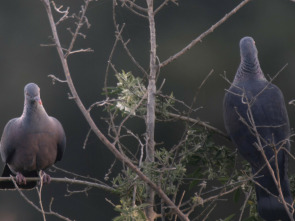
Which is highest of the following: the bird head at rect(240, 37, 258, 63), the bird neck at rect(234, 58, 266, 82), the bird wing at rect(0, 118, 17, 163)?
the bird head at rect(240, 37, 258, 63)

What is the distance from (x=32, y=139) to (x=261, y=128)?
1.23m

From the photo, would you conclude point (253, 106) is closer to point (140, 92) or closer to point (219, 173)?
point (219, 173)

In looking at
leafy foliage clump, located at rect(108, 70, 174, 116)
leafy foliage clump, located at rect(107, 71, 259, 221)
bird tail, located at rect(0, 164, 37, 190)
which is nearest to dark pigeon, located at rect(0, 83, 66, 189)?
bird tail, located at rect(0, 164, 37, 190)

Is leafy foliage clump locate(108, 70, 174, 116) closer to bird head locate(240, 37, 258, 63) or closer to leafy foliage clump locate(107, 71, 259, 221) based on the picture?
leafy foliage clump locate(107, 71, 259, 221)

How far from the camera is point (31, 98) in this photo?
381 centimetres

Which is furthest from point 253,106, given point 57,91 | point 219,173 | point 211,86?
point 57,91

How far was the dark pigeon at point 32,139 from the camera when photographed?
3777 mm

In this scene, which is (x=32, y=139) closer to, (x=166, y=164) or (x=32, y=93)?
(x=32, y=93)

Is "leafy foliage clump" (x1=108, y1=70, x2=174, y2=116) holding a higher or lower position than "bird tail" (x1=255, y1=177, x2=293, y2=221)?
higher

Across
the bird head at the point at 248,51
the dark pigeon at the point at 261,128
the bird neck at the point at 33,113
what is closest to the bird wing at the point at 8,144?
the bird neck at the point at 33,113

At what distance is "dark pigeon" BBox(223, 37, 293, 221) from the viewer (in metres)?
3.22

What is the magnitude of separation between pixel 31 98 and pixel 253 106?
1.20 metres

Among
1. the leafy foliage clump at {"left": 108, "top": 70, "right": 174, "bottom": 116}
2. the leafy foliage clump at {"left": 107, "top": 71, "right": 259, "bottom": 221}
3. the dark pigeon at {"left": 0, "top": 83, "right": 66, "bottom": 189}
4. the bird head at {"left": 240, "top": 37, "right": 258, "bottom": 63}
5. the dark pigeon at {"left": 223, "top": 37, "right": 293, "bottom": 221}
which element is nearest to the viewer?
the leafy foliage clump at {"left": 107, "top": 71, "right": 259, "bottom": 221}

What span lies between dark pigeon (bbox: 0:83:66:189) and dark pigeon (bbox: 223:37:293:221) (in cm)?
96
